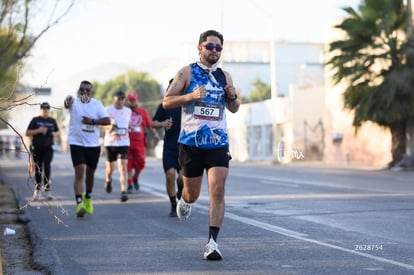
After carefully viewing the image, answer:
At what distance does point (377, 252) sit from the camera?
775cm

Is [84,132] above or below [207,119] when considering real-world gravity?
below

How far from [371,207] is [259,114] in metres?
46.3

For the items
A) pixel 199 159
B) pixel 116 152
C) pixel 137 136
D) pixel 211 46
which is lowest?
pixel 116 152

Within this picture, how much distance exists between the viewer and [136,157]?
1708 centimetres

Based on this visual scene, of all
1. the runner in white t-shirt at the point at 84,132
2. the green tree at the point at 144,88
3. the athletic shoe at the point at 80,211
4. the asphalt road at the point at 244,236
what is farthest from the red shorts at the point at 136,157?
the green tree at the point at 144,88

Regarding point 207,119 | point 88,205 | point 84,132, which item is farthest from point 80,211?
point 207,119

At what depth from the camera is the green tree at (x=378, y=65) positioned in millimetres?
28750

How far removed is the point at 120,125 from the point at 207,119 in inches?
294

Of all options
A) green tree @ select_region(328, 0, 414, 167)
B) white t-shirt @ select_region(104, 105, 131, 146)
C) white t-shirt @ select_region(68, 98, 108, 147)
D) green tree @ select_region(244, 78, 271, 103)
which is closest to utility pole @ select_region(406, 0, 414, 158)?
green tree @ select_region(328, 0, 414, 167)

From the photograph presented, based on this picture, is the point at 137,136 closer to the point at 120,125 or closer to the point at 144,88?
the point at 120,125

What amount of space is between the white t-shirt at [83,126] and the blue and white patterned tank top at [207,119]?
4.61 metres

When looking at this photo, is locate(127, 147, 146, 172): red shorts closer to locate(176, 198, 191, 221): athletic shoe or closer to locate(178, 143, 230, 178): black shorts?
locate(176, 198, 191, 221): athletic shoe

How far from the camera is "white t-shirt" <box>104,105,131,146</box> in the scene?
49.9ft

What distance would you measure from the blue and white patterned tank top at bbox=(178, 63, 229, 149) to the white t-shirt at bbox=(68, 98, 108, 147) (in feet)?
15.1
